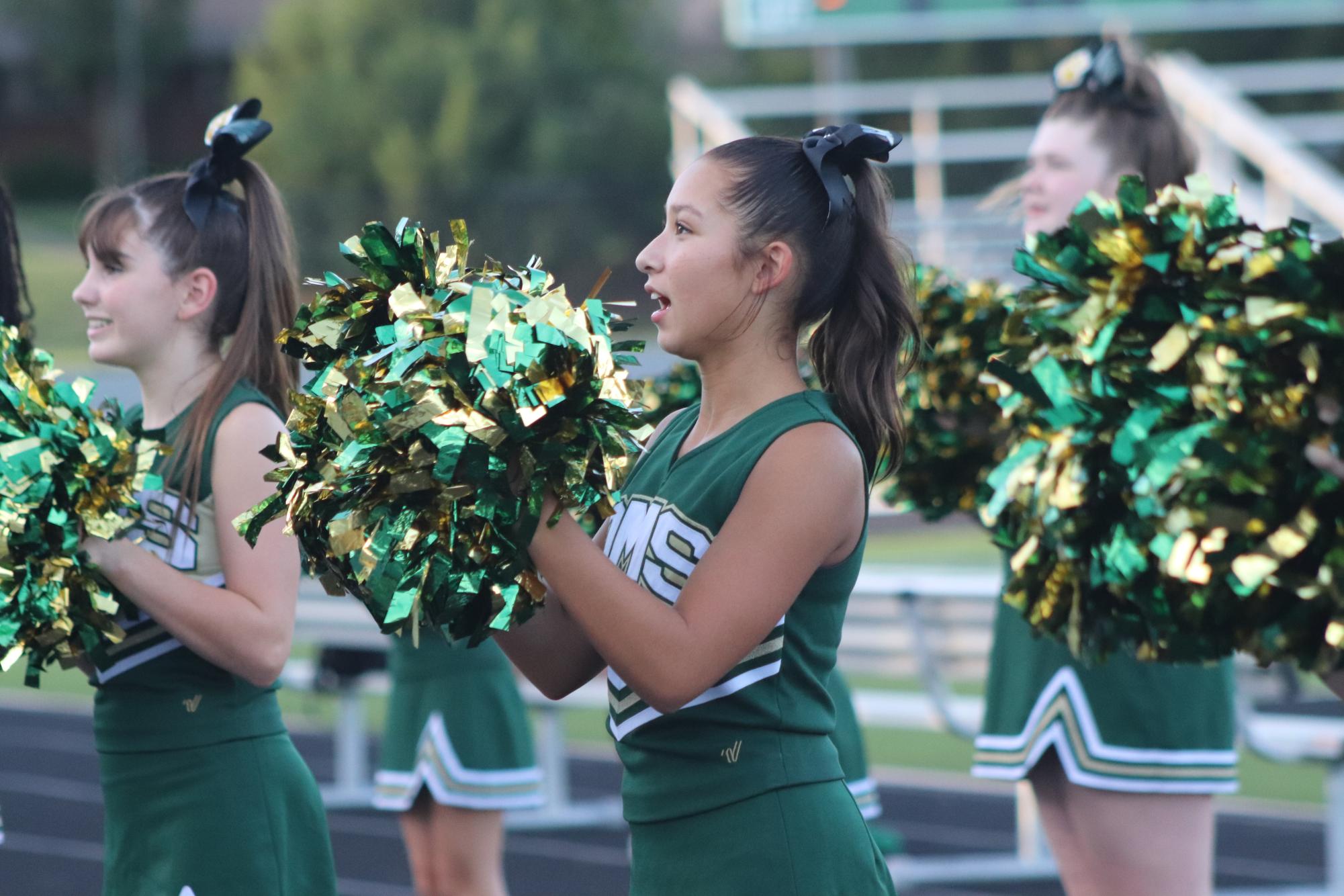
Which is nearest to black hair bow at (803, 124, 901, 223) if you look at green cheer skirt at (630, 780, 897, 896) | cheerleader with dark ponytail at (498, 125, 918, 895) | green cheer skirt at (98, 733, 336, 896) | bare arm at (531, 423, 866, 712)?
cheerleader with dark ponytail at (498, 125, 918, 895)

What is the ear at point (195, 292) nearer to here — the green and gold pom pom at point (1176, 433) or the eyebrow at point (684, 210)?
the eyebrow at point (684, 210)

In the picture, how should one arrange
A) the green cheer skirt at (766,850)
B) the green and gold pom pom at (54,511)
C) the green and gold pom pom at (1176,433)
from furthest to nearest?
the green and gold pom pom at (54,511) < the green cheer skirt at (766,850) < the green and gold pom pom at (1176,433)

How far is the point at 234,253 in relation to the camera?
2754 mm

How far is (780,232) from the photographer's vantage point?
2.04 m

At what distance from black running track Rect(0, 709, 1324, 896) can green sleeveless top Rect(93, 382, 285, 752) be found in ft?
10.6

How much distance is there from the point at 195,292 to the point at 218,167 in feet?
0.72

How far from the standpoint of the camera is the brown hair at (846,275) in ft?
6.73

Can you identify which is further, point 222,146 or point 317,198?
point 317,198

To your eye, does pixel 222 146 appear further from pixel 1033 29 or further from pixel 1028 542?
pixel 1033 29

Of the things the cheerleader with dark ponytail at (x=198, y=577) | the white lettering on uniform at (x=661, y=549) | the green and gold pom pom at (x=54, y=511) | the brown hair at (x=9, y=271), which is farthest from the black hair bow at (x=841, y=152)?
the brown hair at (x=9, y=271)

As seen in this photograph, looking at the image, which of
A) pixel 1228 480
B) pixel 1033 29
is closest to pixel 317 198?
pixel 1033 29

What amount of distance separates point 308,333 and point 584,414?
41cm

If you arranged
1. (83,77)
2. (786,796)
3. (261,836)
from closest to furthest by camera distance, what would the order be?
(786,796) → (261,836) → (83,77)

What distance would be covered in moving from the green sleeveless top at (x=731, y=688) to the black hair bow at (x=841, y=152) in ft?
0.78
